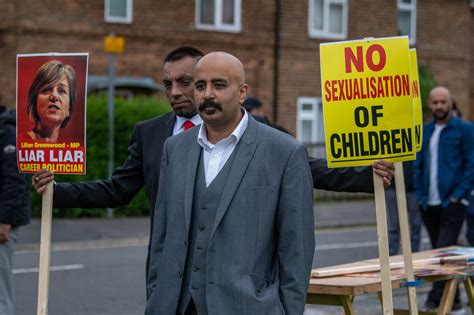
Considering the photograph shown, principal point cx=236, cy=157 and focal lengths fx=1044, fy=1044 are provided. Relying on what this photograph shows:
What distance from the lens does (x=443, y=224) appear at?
10.0 meters

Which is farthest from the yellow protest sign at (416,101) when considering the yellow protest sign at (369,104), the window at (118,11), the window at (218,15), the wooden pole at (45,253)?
the window at (218,15)

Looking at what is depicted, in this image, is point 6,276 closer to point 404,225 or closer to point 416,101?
point 404,225

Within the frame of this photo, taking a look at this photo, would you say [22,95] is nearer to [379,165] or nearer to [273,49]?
[379,165]

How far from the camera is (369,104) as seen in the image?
5883mm

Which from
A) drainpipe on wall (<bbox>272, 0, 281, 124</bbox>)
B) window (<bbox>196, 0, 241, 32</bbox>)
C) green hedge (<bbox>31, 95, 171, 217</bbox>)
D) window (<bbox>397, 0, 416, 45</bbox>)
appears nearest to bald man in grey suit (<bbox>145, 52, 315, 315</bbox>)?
green hedge (<bbox>31, 95, 171, 217</bbox>)

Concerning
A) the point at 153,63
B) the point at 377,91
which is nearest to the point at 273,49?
the point at 153,63

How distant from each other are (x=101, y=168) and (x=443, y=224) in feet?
33.3

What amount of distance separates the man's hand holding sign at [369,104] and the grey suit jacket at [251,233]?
1192mm

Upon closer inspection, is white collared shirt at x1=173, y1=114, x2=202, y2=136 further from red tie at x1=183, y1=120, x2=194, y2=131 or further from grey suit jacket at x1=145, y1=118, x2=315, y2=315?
grey suit jacket at x1=145, y1=118, x2=315, y2=315

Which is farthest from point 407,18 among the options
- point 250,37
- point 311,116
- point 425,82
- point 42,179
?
point 42,179

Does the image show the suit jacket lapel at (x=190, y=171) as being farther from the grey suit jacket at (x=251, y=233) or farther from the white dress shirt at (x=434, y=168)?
the white dress shirt at (x=434, y=168)

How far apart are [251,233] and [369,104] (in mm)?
1665

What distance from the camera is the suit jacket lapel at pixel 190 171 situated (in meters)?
4.59

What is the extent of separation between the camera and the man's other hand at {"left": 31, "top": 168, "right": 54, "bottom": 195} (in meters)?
5.57
